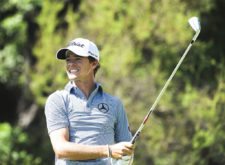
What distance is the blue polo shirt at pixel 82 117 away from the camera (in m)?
4.52

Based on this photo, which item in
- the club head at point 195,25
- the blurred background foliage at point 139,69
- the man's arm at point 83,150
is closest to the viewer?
the man's arm at point 83,150

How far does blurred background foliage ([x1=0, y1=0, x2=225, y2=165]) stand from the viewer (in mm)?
12211

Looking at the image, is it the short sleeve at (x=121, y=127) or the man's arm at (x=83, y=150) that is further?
the short sleeve at (x=121, y=127)

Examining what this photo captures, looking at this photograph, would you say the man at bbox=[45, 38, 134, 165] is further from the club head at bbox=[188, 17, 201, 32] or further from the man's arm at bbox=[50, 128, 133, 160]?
the club head at bbox=[188, 17, 201, 32]

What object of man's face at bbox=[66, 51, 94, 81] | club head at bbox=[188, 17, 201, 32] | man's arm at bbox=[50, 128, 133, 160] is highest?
club head at bbox=[188, 17, 201, 32]

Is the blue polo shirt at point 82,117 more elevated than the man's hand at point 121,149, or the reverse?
the blue polo shirt at point 82,117

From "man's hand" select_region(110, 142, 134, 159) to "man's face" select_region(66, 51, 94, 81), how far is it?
47 centimetres

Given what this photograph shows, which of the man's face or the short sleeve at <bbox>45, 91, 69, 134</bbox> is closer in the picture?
the short sleeve at <bbox>45, 91, 69, 134</bbox>

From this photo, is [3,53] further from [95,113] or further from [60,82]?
[95,113]

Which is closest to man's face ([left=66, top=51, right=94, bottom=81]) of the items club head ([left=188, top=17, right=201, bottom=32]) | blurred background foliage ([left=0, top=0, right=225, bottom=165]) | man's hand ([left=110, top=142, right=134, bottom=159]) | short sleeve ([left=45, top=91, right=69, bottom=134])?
short sleeve ([left=45, top=91, right=69, bottom=134])

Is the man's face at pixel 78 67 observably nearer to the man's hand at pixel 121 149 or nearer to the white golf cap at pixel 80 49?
the white golf cap at pixel 80 49

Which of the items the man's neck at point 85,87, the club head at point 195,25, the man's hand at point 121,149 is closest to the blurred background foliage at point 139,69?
the club head at point 195,25

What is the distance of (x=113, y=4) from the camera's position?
12.9 m

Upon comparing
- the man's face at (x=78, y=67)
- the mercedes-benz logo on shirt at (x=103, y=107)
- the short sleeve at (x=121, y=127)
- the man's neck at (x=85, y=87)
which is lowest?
the short sleeve at (x=121, y=127)
